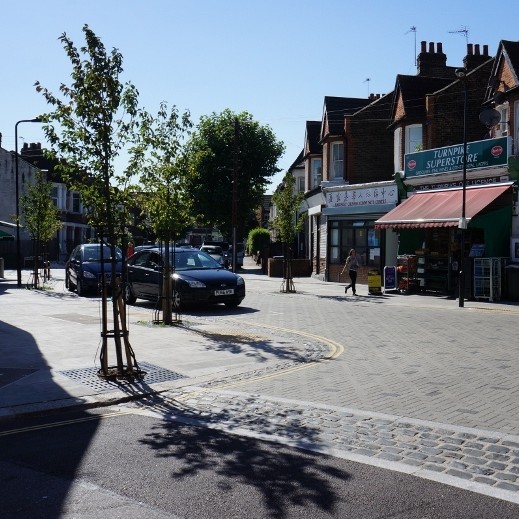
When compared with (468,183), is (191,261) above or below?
below

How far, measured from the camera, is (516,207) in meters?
20.6

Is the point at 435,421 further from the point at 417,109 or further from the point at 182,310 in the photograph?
the point at 417,109

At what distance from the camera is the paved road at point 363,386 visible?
214 inches

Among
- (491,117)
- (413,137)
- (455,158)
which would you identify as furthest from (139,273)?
(413,137)

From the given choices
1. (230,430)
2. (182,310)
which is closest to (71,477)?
(230,430)

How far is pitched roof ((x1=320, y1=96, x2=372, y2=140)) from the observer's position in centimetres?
3397

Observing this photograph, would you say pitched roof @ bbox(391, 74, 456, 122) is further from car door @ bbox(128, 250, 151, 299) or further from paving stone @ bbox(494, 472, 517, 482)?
paving stone @ bbox(494, 472, 517, 482)

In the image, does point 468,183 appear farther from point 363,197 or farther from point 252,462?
point 252,462

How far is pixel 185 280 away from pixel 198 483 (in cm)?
1206

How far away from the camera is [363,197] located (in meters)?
28.6

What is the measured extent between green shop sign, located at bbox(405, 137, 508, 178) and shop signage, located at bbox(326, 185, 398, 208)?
5.22ft

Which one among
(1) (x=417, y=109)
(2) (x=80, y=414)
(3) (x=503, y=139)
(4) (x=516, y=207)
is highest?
(1) (x=417, y=109)

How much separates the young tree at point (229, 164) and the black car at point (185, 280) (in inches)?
989

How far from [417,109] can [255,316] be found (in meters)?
15.5
